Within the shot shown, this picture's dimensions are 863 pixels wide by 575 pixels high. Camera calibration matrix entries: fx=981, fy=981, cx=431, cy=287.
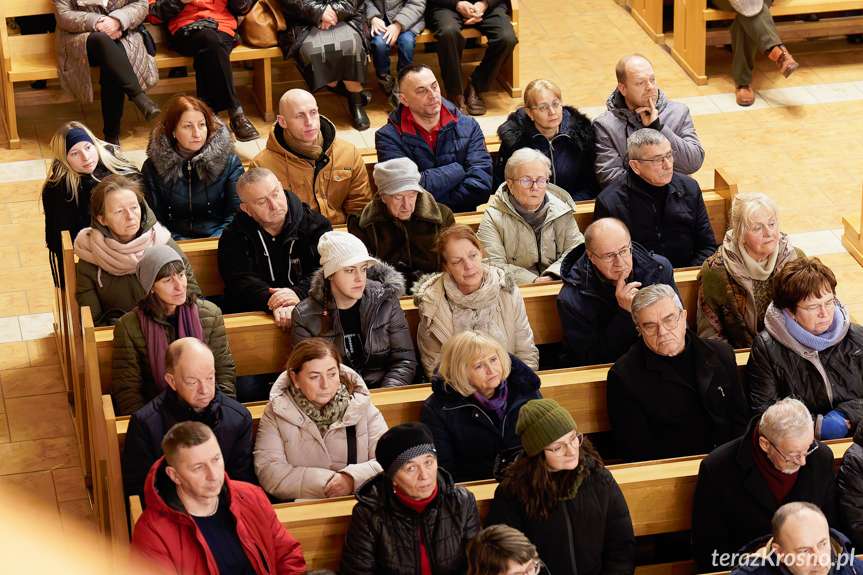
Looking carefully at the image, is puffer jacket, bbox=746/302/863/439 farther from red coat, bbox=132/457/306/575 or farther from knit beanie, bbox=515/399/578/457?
red coat, bbox=132/457/306/575

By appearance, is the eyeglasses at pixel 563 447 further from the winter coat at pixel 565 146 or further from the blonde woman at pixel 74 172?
the blonde woman at pixel 74 172

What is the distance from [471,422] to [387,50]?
11.9 ft

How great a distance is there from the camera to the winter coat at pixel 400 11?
609cm

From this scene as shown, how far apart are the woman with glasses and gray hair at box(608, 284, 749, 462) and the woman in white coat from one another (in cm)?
80

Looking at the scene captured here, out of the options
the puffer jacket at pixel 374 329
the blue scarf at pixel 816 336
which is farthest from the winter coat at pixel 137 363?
the blue scarf at pixel 816 336

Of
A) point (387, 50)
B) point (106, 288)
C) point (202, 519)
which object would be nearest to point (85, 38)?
point (387, 50)

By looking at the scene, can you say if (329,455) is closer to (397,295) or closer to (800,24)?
(397,295)

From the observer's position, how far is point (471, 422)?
2992 mm

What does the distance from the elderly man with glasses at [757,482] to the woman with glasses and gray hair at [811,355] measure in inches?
16.9

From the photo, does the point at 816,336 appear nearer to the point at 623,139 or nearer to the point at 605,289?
the point at 605,289

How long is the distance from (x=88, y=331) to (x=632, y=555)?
1.81 metres

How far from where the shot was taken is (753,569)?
8.20 ft

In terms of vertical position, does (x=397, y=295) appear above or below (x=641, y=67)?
below

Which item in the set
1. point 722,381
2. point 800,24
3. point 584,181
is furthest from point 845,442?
point 800,24
